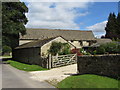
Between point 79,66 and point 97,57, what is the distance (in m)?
2.59

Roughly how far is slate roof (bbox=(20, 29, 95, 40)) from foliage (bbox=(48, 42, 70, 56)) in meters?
19.3

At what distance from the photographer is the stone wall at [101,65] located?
32.7 feet

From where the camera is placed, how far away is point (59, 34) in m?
48.5

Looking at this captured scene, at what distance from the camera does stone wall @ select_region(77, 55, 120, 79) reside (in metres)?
9.98

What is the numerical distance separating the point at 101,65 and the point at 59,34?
37672 millimetres

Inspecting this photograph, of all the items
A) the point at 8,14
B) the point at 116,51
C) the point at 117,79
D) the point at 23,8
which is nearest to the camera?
the point at 117,79

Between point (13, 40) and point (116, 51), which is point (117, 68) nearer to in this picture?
point (116, 51)

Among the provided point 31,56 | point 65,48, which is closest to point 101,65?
point 65,48

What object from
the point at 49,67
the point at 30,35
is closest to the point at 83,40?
the point at 30,35

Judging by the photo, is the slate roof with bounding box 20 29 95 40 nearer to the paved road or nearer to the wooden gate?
the wooden gate

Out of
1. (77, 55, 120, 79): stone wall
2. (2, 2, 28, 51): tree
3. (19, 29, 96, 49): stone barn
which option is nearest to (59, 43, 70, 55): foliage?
(2, 2, 28, 51): tree

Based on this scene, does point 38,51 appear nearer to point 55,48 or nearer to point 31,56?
point 55,48

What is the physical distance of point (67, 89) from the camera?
8688 millimetres

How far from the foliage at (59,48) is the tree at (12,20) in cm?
684
